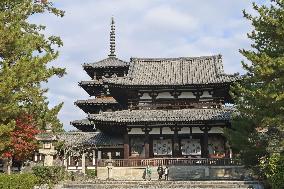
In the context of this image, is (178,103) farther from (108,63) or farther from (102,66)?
(108,63)

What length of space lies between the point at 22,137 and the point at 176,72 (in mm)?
19258

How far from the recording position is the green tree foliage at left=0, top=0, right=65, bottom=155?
20.2 meters

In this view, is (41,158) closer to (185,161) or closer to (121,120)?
(121,120)

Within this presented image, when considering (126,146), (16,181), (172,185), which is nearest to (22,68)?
(16,181)

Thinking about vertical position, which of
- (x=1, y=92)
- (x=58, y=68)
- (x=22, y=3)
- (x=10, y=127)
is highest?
(x=22, y=3)

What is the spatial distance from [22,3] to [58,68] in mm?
4289

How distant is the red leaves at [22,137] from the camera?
24.2 m

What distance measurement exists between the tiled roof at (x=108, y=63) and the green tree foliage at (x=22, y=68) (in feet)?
74.4

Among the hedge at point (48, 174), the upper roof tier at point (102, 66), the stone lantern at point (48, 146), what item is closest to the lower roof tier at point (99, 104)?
the upper roof tier at point (102, 66)

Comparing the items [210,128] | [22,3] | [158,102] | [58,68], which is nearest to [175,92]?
[158,102]

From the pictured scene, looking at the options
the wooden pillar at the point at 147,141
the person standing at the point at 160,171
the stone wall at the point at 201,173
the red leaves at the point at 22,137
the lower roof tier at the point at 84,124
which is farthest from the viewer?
the lower roof tier at the point at 84,124

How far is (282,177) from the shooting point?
19.2 meters

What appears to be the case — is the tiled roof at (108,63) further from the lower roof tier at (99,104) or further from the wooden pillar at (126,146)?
the wooden pillar at (126,146)

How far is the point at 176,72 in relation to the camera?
132 ft
